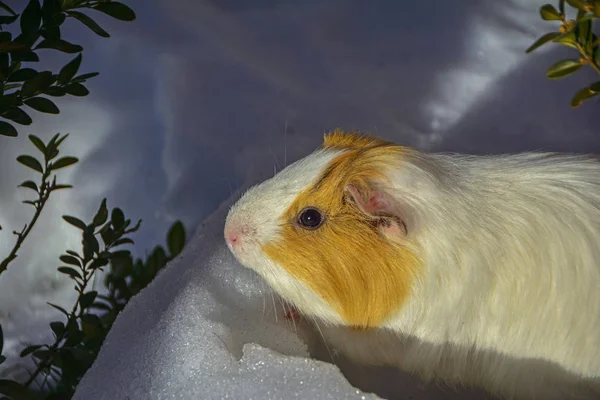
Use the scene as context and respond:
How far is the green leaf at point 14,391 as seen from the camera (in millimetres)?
1094

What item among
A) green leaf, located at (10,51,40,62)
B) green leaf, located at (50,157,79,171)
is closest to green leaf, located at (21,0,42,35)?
green leaf, located at (10,51,40,62)

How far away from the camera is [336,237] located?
3.67ft

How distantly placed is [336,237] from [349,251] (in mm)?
32

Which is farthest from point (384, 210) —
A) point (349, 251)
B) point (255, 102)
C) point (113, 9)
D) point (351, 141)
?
point (255, 102)

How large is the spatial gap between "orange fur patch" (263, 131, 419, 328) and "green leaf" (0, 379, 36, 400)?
454 mm

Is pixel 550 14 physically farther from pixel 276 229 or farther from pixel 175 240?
pixel 175 240

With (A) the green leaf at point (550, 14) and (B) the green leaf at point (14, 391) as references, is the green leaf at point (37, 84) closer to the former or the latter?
(B) the green leaf at point (14, 391)

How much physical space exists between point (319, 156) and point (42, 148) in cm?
57

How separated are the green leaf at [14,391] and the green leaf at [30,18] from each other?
56cm

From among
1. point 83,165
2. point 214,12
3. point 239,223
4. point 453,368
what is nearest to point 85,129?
point 83,165

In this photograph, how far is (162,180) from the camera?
6.08 feet

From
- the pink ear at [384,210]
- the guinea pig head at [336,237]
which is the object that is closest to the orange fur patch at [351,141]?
the guinea pig head at [336,237]

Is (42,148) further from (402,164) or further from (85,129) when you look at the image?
(402,164)

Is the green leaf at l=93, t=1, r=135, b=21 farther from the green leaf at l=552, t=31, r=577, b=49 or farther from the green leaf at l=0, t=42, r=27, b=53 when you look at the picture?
the green leaf at l=552, t=31, r=577, b=49
